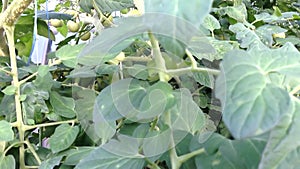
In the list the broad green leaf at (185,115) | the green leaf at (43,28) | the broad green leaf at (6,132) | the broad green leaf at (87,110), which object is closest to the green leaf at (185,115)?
the broad green leaf at (185,115)

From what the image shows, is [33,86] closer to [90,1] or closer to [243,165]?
[90,1]

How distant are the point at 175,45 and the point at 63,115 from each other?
0.35 m

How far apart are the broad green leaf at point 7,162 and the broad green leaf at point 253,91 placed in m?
0.31

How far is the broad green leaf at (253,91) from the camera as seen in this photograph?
0.71ft

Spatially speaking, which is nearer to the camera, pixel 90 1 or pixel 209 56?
pixel 209 56

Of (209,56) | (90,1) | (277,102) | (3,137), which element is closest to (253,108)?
(277,102)

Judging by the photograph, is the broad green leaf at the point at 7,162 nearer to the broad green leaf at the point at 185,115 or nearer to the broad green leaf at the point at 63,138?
the broad green leaf at the point at 63,138

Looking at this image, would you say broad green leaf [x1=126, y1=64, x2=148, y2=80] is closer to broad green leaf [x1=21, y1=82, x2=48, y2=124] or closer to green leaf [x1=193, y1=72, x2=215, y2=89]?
green leaf [x1=193, y1=72, x2=215, y2=89]

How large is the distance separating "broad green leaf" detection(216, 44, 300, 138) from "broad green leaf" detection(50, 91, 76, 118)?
317 mm

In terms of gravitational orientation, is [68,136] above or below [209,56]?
below

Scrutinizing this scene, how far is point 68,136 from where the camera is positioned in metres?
0.49

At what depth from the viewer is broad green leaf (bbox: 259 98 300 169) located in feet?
0.78

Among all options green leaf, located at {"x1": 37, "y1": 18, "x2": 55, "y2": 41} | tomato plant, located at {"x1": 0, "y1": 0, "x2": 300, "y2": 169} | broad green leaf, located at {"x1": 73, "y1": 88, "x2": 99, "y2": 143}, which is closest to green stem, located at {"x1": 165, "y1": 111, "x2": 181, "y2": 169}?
tomato plant, located at {"x1": 0, "y1": 0, "x2": 300, "y2": 169}

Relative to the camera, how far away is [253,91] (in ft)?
0.77
